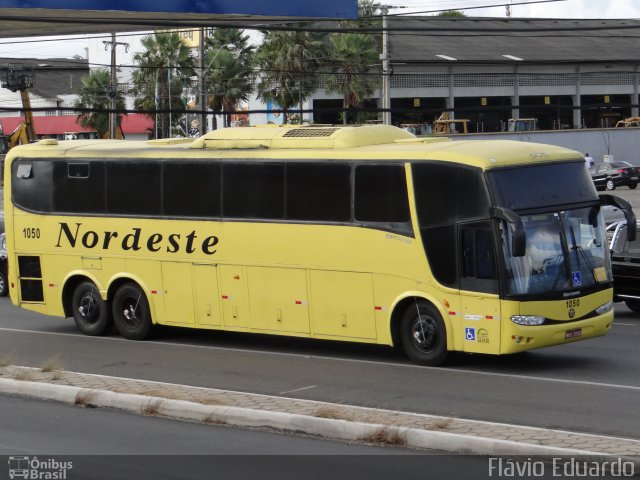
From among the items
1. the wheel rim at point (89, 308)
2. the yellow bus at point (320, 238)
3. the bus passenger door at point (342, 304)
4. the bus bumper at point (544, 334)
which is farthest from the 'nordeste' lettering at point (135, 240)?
the bus bumper at point (544, 334)

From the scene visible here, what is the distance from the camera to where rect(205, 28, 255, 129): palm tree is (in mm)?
61281

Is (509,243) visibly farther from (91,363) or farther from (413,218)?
(91,363)

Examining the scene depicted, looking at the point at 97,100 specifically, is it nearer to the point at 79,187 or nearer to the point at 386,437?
the point at 79,187

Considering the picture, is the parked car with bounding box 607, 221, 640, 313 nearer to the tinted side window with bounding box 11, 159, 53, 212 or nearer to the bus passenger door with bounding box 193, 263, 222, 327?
the bus passenger door with bounding box 193, 263, 222, 327

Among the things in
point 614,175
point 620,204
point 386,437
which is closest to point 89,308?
point 620,204

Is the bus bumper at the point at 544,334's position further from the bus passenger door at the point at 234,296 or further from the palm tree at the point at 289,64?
the palm tree at the point at 289,64

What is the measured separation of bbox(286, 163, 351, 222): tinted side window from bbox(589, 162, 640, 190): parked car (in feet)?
149

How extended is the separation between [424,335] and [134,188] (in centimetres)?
606

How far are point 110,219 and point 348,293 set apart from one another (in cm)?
503

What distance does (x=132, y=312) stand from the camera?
19.3 metres

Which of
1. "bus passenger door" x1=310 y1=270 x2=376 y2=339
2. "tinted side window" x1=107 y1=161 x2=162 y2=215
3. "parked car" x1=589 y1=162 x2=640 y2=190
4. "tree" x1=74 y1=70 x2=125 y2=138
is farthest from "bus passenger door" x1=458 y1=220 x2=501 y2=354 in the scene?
"tree" x1=74 y1=70 x2=125 y2=138

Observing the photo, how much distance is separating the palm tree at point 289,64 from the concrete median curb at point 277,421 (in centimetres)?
4749

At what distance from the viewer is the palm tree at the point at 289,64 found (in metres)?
60.3

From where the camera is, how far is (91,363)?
16562mm
